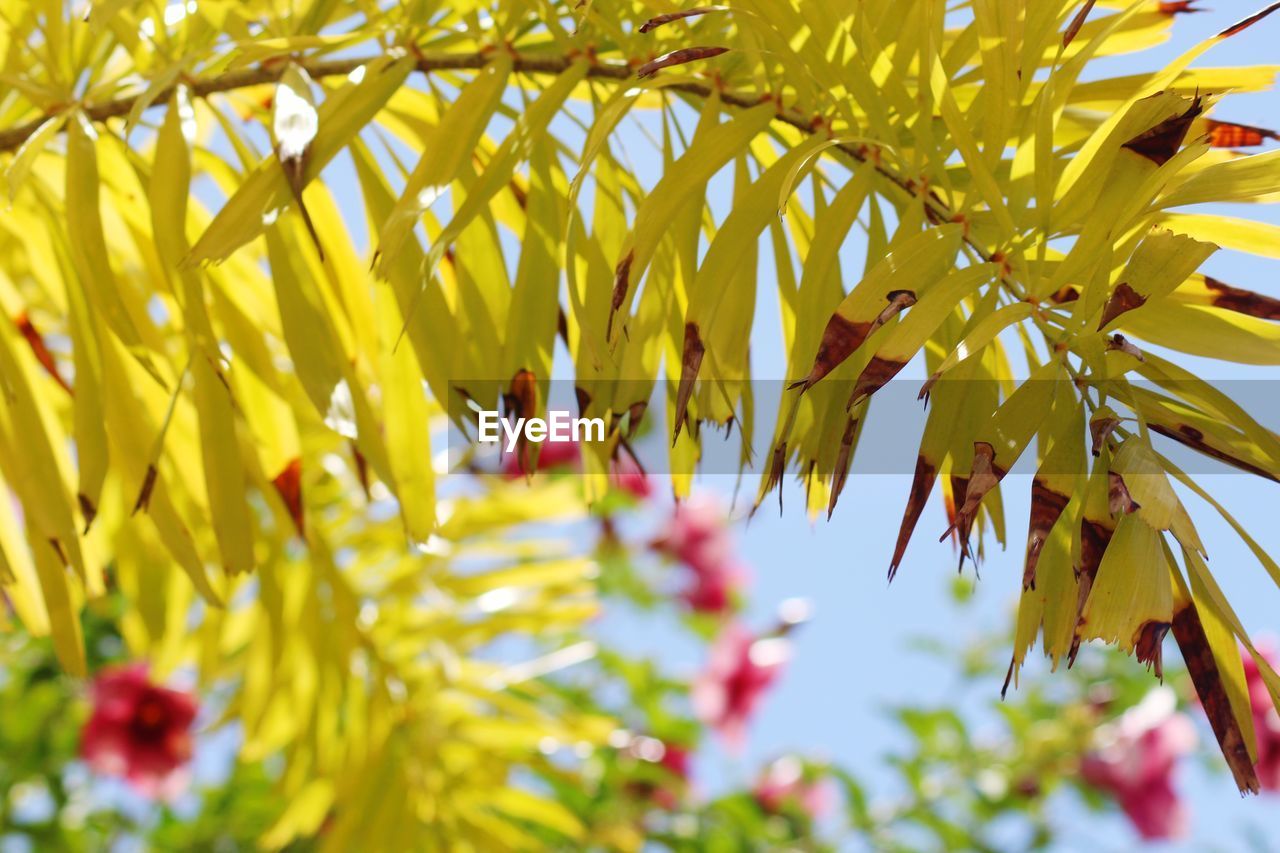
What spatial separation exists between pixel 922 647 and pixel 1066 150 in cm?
140

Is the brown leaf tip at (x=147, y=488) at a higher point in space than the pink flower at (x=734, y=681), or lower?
higher

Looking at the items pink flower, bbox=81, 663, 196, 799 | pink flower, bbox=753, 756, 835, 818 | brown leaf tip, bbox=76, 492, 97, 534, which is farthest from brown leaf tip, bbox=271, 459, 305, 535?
pink flower, bbox=753, 756, 835, 818

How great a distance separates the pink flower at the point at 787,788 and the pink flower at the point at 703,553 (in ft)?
0.81

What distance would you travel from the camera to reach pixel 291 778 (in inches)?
35.6

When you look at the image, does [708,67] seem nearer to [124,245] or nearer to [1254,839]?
[124,245]

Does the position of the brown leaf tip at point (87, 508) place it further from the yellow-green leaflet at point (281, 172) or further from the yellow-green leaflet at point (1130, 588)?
the yellow-green leaflet at point (1130, 588)

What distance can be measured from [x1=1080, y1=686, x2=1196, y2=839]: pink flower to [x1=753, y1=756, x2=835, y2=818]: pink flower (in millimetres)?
331

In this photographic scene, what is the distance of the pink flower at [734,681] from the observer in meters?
1.77

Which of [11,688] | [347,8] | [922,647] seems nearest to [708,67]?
[347,8]

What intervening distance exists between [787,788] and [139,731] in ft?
2.49

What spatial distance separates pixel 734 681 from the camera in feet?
5.91

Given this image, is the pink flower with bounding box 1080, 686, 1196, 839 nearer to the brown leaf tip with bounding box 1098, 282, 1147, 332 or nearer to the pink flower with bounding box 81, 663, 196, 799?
the pink flower with bounding box 81, 663, 196, 799

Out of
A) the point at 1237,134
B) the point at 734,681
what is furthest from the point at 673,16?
the point at 734,681

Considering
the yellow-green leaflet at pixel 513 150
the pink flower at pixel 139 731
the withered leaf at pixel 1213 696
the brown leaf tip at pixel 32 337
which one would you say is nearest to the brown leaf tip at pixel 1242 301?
the withered leaf at pixel 1213 696
